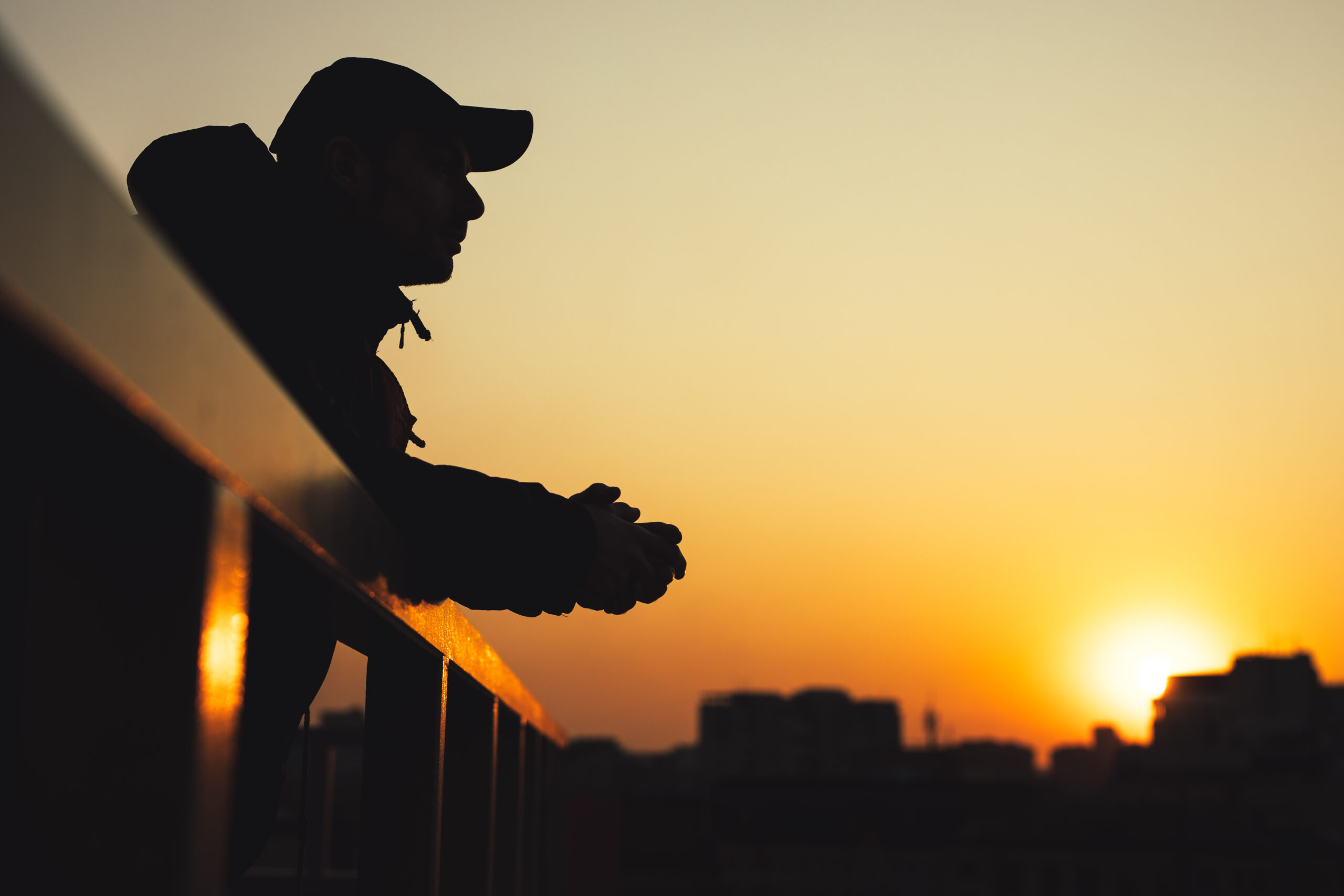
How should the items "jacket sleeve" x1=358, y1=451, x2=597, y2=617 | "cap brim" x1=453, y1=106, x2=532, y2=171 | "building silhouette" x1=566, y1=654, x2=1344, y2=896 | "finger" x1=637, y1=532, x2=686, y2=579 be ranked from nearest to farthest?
"jacket sleeve" x1=358, y1=451, x2=597, y2=617 < "finger" x1=637, y1=532, x2=686, y2=579 < "cap brim" x1=453, y1=106, x2=532, y2=171 < "building silhouette" x1=566, y1=654, x2=1344, y2=896

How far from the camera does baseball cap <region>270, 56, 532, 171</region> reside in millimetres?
1530

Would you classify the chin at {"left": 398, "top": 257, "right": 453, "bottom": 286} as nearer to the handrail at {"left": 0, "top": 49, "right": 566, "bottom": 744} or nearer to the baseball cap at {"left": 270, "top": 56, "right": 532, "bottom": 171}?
the baseball cap at {"left": 270, "top": 56, "right": 532, "bottom": 171}

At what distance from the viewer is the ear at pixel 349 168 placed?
149 cm

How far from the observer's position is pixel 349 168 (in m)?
1.51

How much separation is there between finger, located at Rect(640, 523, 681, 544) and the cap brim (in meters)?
0.63

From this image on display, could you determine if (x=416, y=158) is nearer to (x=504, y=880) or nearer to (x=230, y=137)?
(x=230, y=137)

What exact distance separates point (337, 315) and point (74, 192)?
104 cm

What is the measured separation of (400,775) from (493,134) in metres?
0.92

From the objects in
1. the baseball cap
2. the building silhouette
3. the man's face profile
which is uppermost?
the baseball cap

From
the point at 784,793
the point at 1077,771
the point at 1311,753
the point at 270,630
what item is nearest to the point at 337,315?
the point at 270,630

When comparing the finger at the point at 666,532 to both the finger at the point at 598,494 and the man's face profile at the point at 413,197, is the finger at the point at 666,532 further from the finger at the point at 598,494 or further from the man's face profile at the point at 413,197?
the man's face profile at the point at 413,197

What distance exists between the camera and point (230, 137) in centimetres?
133

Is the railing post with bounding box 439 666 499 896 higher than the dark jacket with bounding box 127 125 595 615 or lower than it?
lower

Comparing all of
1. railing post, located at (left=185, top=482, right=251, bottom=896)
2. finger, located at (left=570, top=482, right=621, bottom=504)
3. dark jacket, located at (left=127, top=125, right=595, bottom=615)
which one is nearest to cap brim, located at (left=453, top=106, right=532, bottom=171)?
dark jacket, located at (left=127, top=125, right=595, bottom=615)
